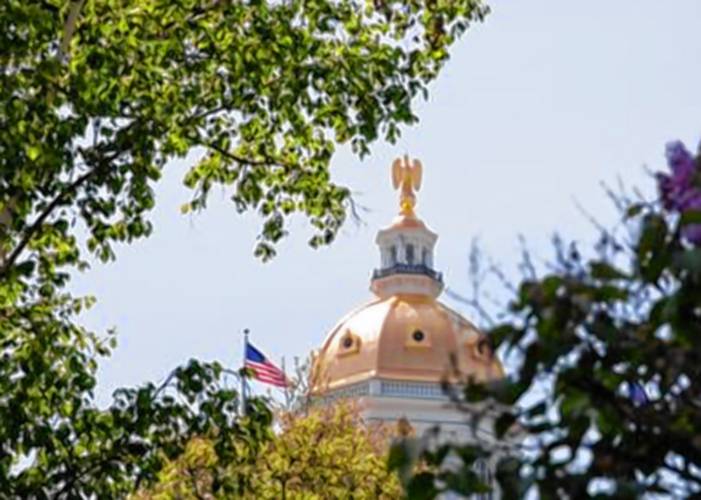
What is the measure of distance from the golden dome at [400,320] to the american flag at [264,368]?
758 inches

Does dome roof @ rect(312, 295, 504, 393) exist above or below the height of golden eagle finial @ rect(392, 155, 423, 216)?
below

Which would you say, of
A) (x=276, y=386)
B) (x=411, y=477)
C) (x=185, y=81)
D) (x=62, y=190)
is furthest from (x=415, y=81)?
(x=276, y=386)

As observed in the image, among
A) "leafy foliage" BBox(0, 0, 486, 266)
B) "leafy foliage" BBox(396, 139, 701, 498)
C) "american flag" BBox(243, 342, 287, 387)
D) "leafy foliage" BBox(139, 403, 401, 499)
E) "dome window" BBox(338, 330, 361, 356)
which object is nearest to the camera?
"leafy foliage" BBox(396, 139, 701, 498)

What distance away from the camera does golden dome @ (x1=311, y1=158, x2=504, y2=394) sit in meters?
58.4

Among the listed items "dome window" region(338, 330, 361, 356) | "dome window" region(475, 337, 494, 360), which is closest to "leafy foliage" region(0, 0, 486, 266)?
"dome window" region(475, 337, 494, 360)

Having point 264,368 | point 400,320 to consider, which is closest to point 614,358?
point 264,368

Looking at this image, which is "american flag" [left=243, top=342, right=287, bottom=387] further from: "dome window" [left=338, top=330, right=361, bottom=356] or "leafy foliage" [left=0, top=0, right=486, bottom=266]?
"dome window" [left=338, top=330, right=361, bottom=356]

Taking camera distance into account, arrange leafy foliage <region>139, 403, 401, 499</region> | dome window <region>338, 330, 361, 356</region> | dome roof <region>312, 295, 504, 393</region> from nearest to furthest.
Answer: leafy foliage <region>139, 403, 401, 499</region> → dome roof <region>312, 295, 504, 393</region> → dome window <region>338, 330, 361, 356</region>

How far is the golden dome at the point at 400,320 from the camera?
58.4 metres

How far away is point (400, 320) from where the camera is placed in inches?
2395

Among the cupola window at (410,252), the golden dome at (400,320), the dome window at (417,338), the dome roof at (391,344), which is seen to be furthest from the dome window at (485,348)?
the cupola window at (410,252)

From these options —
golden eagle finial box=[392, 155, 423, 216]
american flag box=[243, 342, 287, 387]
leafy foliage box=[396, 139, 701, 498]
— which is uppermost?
golden eagle finial box=[392, 155, 423, 216]

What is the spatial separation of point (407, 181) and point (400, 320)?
8.77m

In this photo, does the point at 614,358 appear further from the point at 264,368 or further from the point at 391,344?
the point at 391,344
